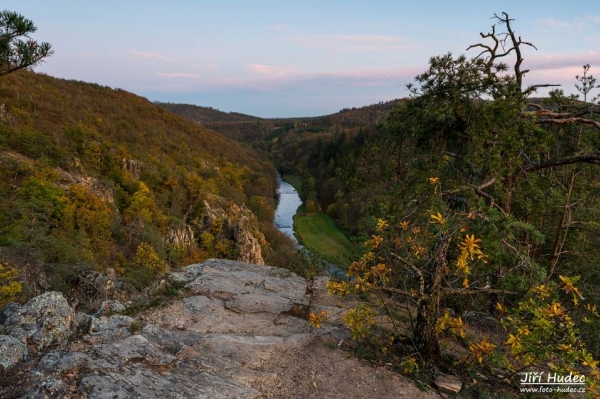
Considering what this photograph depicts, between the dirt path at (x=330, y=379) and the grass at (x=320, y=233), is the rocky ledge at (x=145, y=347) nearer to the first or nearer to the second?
the dirt path at (x=330, y=379)

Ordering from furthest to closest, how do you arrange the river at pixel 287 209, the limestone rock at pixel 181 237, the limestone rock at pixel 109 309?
the river at pixel 287 209, the limestone rock at pixel 181 237, the limestone rock at pixel 109 309

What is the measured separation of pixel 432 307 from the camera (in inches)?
245

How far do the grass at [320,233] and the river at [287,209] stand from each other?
1.70 m

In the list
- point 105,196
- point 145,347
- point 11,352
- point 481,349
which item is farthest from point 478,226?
point 105,196

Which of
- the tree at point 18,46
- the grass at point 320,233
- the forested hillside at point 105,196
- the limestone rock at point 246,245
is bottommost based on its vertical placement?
the grass at point 320,233

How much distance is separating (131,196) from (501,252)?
1323 inches

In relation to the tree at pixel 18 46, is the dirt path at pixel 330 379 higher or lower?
lower

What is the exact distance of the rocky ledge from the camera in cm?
488

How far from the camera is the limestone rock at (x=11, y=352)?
495 cm

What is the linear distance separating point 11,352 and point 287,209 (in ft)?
234

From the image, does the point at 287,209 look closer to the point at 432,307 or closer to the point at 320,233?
the point at 320,233

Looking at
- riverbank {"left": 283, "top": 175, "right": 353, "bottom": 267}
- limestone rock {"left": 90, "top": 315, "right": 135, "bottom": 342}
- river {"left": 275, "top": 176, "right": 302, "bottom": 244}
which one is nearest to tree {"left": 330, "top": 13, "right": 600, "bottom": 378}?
limestone rock {"left": 90, "top": 315, "right": 135, "bottom": 342}

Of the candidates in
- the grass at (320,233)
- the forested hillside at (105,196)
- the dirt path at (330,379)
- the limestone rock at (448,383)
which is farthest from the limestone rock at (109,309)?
the grass at (320,233)

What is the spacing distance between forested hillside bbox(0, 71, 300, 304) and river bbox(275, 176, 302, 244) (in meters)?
6.18
